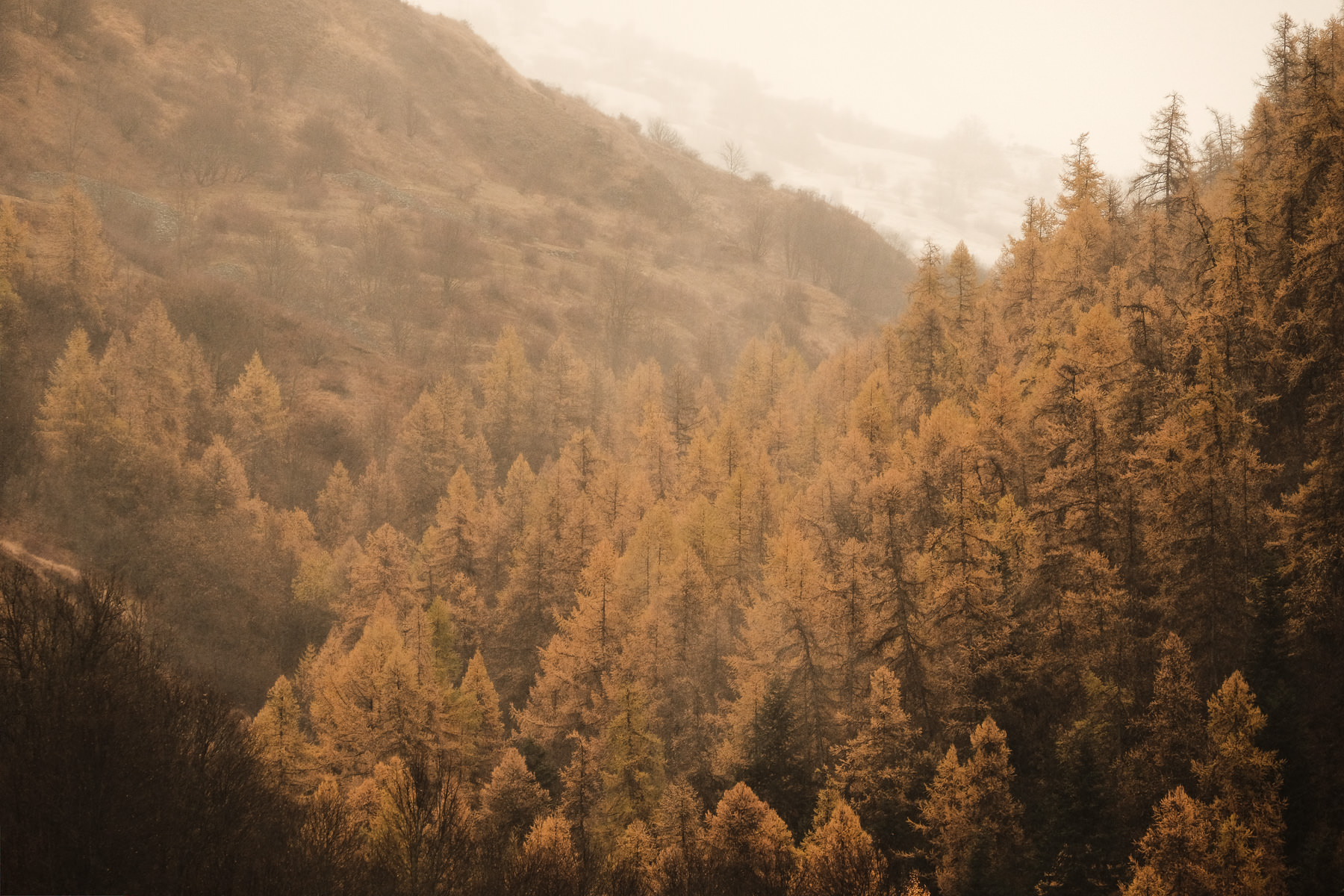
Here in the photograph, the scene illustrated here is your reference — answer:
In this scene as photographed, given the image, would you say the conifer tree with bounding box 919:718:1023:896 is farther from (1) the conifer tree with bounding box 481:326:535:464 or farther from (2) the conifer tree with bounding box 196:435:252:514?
(1) the conifer tree with bounding box 481:326:535:464

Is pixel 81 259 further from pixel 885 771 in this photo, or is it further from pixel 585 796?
pixel 885 771

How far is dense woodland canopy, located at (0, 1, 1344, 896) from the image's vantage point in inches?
915

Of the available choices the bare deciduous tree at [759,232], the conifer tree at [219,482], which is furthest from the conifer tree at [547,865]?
the bare deciduous tree at [759,232]

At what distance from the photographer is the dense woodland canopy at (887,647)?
23.2 m

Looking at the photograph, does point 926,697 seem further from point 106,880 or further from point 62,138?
point 62,138

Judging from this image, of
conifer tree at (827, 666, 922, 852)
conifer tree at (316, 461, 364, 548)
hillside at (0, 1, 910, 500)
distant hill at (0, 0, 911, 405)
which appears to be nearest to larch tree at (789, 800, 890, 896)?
conifer tree at (827, 666, 922, 852)

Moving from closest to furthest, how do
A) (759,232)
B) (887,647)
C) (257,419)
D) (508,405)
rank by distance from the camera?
1. (887,647)
2. (257,419)
3. (508,405)
4. (759,232)

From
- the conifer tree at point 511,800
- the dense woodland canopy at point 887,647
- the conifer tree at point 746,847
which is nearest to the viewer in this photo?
the dense woodland canopy at point 887,647

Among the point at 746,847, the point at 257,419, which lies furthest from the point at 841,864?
the point at 257,419

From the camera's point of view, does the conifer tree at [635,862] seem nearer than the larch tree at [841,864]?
No

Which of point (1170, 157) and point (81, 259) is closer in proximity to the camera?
point (1170, 157)

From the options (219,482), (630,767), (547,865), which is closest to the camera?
(547,865)

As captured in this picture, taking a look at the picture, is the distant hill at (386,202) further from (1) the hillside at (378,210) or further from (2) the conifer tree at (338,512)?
(2) the conifer tree at (338,512)

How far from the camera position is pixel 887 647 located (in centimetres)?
3125
